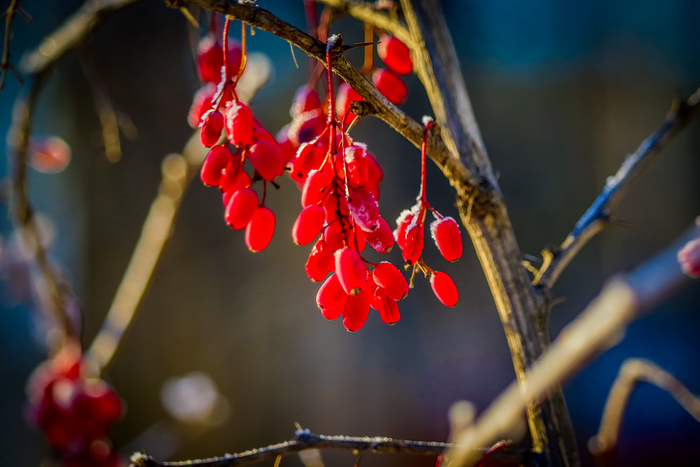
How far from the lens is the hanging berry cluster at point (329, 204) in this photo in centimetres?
35

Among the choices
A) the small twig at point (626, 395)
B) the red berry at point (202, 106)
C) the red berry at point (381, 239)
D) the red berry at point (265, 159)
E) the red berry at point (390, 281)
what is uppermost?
the red berry at point (202, 106)

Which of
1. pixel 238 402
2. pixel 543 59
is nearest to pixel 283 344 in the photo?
pixel 238 402

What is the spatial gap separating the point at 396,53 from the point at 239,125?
11.0 inches

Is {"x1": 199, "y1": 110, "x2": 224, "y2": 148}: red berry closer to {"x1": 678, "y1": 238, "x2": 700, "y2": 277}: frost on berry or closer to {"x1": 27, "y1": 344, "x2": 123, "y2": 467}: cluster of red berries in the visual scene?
{"x1": 678, "y1": 238, "x2": 700, "y2": 277}: frost on berry

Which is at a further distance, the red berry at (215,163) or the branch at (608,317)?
the red berry at (215,163)

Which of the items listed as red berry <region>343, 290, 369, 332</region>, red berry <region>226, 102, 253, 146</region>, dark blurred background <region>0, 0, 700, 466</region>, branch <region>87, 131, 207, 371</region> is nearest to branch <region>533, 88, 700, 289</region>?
red berry <region>343, 290, 369, 332</region>

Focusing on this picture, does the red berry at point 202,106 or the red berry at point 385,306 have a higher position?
the red berry at point 202,106

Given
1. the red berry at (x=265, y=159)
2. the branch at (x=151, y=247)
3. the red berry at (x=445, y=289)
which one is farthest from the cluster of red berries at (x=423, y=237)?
the branch at (x=151, y=247)

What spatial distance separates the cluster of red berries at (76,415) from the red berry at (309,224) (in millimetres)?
655

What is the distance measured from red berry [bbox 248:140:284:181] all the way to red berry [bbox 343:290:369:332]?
12 centimetres

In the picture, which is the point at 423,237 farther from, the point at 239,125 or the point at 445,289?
the point at 239,125

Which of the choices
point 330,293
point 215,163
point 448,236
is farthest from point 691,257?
point 215,163

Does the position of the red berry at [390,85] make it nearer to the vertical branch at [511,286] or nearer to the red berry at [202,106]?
the vertical branch at [511,286]

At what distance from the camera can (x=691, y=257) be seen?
0.43 meters
